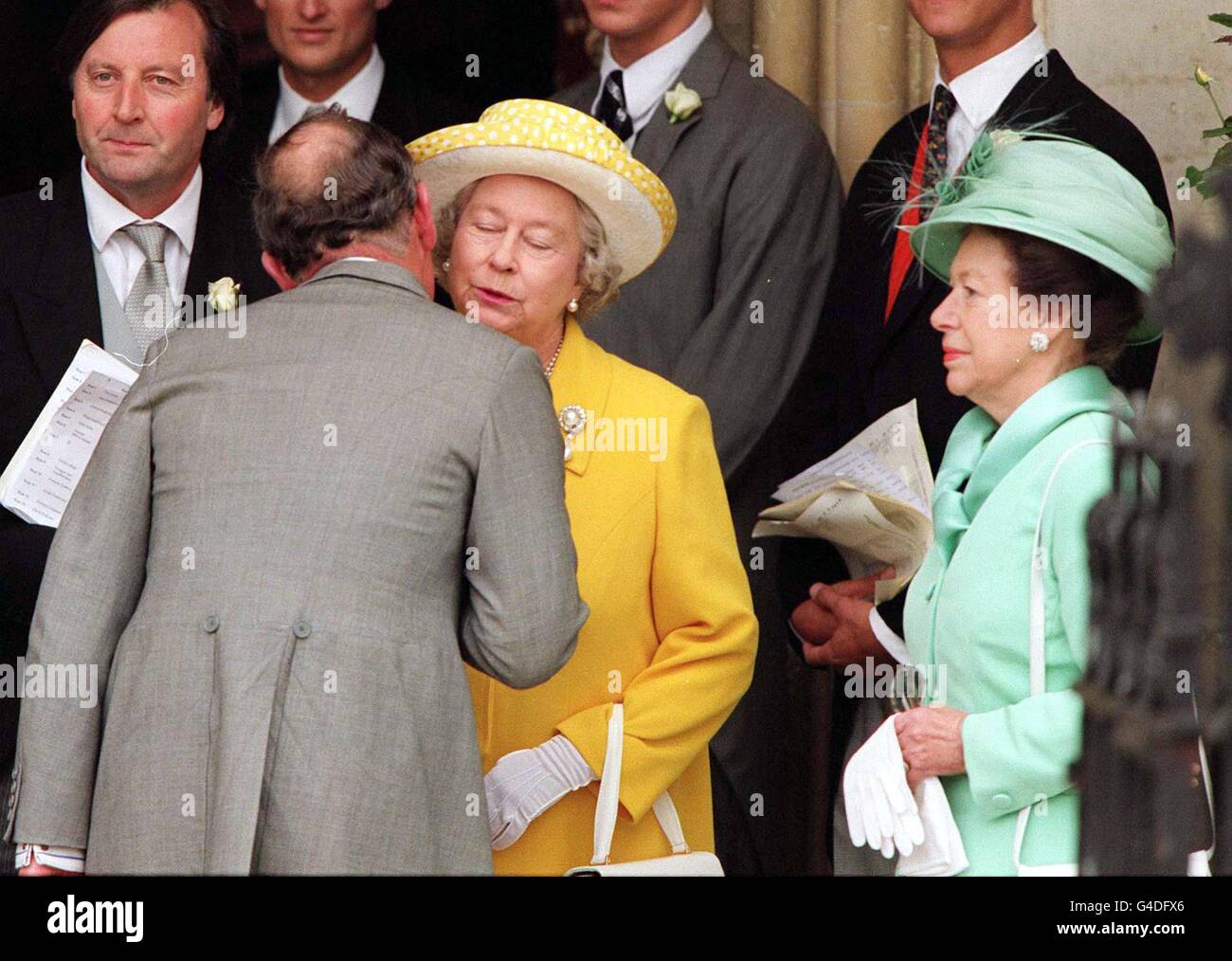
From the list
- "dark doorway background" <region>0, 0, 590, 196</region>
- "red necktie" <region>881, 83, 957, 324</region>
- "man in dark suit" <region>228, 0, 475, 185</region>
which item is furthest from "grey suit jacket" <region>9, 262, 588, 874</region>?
"dark doorway background" <region>0, 0, 590, 196</region>

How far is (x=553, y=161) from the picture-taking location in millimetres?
3883

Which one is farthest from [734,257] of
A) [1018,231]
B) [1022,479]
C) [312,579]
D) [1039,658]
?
[312,579]

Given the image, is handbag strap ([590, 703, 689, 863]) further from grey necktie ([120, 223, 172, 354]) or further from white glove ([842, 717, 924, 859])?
grey necktie ([120, 223, 172, 354])

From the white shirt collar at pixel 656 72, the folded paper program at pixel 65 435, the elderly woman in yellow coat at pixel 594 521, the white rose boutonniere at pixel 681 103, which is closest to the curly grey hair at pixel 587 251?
the elderly woman in yellow coat at pixel 594 521

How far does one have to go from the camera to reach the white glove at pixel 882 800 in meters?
3.53

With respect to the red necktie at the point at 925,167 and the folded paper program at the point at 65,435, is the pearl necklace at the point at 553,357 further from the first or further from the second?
the red necktie at the point at 925,167

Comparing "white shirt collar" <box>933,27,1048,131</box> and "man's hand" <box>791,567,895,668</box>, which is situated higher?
"white shirt collar" <box>933,27,1048,131</box>

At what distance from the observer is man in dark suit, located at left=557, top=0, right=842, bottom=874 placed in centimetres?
464

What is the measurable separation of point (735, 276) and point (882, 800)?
1.52 metres

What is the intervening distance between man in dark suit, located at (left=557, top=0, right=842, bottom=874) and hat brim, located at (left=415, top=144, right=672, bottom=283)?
690 millimetres

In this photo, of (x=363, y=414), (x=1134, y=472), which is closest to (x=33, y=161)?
(x=363, y=414)

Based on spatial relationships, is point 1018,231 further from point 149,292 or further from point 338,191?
point 149,292

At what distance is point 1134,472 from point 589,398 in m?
1.77
